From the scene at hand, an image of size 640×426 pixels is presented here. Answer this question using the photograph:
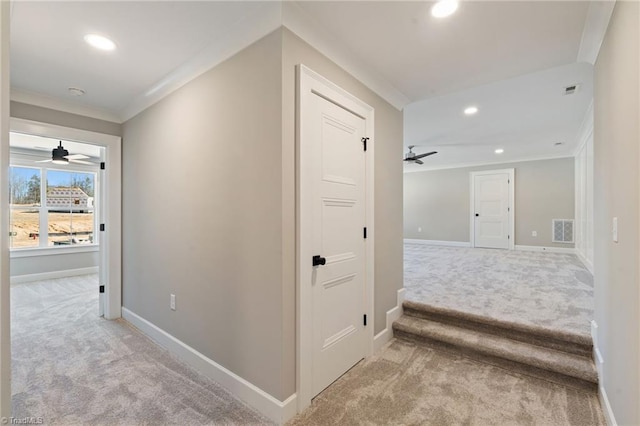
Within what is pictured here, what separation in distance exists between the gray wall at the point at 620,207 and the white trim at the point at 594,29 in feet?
0.28

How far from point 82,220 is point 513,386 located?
24.6 feet

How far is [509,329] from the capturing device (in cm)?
251

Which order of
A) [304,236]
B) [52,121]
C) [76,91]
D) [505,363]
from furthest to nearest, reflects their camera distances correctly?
[52,121]
[76,91]
[505,363]
[304,236]

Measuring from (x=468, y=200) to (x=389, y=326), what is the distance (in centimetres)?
622

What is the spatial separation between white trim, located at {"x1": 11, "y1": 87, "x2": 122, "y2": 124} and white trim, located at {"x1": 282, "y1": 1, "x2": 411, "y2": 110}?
270 centimetres

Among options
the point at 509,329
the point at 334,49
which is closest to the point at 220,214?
the point at 334,49

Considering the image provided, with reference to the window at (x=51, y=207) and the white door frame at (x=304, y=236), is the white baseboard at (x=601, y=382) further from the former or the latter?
the window at (x=51, y=207)

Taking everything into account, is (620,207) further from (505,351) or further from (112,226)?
(112,226)

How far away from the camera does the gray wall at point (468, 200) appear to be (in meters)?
6.64

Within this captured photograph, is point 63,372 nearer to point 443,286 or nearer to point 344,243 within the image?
point 344,243

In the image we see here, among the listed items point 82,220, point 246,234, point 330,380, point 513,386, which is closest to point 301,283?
point 246,234

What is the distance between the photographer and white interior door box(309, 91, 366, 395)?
192 cm

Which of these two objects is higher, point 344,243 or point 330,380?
point 344,243

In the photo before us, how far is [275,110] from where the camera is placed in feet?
5.61
